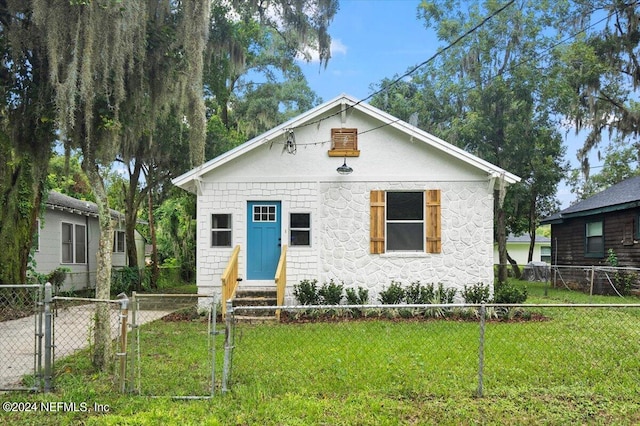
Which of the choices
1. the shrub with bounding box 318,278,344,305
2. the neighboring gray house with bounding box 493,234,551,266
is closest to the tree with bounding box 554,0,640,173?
the shrub with bounding box 318,278,344,305

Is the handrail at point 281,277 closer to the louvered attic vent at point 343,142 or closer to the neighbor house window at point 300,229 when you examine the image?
the neighbor house window at point 300,229

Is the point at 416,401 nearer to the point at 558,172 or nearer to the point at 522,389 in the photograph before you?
the point at 522,389

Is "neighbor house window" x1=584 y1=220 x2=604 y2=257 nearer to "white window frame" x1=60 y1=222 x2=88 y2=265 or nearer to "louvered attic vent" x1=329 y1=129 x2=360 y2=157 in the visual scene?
"louvered attic vent" x1=329 y1=129 x2=360 y2=157

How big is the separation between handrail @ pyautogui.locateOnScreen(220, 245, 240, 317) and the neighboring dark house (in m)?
10.7

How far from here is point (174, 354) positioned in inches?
254

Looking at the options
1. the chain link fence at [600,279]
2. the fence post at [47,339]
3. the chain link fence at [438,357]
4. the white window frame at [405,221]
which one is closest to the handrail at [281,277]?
the chain link fence at [438,357]

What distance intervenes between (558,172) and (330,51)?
38.4ft

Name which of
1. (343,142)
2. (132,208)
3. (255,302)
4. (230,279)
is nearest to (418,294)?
(255,302)

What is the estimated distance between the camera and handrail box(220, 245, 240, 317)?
9.41 m

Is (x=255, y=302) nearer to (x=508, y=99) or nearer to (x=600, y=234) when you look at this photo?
(x=600, y=234)

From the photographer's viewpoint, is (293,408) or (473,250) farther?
(473,250)

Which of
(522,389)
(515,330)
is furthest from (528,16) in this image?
(522,389)

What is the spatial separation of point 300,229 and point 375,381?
5995 mm

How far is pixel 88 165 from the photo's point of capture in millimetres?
5855
